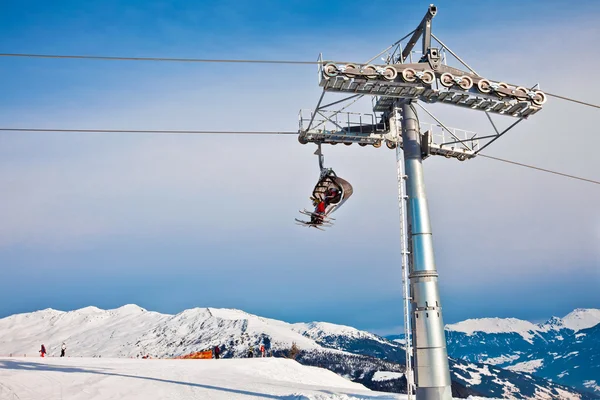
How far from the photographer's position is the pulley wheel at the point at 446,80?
30703 mm

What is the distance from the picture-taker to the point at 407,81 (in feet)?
98.7

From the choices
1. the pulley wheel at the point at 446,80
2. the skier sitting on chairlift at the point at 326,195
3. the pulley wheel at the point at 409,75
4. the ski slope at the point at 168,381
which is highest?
the pulley wheel at the point at 446,80

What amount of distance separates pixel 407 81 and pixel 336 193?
9.16 m

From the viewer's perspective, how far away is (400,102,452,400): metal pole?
2938 cm

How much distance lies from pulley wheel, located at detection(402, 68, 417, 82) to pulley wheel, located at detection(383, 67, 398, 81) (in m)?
0.60

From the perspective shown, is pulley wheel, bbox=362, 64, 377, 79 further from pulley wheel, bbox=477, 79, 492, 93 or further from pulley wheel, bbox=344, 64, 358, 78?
pulley wheel, bbox=477, 79, 492, 93

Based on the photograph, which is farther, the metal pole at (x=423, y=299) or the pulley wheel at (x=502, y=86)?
the pulley wheel at (x=502, y=86)

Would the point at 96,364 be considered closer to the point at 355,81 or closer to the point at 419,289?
the point at 419,289

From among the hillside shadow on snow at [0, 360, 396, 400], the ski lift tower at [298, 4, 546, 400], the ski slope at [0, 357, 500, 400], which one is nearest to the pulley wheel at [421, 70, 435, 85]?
the ski lift tower at [298, 4, 546, 400]

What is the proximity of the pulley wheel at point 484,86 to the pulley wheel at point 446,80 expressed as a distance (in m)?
1.64

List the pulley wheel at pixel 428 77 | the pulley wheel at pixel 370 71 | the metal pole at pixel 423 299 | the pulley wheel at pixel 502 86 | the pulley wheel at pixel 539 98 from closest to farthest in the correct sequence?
the pulley wheel at pixel 370 71 < the metal pole at pixel 423 299 < the pulley wheel at pixel 428 77 < the pulley wheel at pixel 502 86 < the pulley wheel at pixel 539 98

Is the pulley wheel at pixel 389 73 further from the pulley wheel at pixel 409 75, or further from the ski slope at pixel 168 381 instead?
the ski slope at pixel 168 381

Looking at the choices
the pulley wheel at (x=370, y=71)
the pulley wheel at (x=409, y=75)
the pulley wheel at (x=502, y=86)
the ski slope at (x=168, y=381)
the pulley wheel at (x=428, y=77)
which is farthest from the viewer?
the ski slope at (x=168, y=381)

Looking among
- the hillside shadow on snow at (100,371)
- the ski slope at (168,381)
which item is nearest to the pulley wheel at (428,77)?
the ski slope at (168,381)
